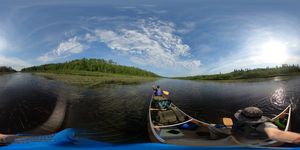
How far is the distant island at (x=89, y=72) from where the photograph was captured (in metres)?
2.71

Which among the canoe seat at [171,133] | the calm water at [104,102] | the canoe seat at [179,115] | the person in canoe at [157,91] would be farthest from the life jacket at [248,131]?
the person in canoe at [157,91]

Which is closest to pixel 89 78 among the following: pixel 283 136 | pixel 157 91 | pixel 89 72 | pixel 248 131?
pixel 89 72

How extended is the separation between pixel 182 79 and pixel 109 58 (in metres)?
0.87

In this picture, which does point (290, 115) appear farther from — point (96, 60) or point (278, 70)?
point (96, 60)

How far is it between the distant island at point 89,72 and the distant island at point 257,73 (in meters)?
0.63

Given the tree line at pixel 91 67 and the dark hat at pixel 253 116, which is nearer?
the dark hat at pixel 253 116

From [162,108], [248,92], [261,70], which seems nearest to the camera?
[261,70]

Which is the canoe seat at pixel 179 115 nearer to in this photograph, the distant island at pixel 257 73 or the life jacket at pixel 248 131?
the distant island at pixel 257 73

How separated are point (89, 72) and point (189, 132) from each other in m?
1.25

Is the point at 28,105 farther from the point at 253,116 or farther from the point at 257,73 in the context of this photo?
the point at 257,73

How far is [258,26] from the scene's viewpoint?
8.82 ft

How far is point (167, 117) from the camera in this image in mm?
3266

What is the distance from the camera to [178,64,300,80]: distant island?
2.59 m

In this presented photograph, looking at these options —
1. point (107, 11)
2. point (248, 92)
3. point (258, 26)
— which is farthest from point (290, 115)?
point (107, 11)
